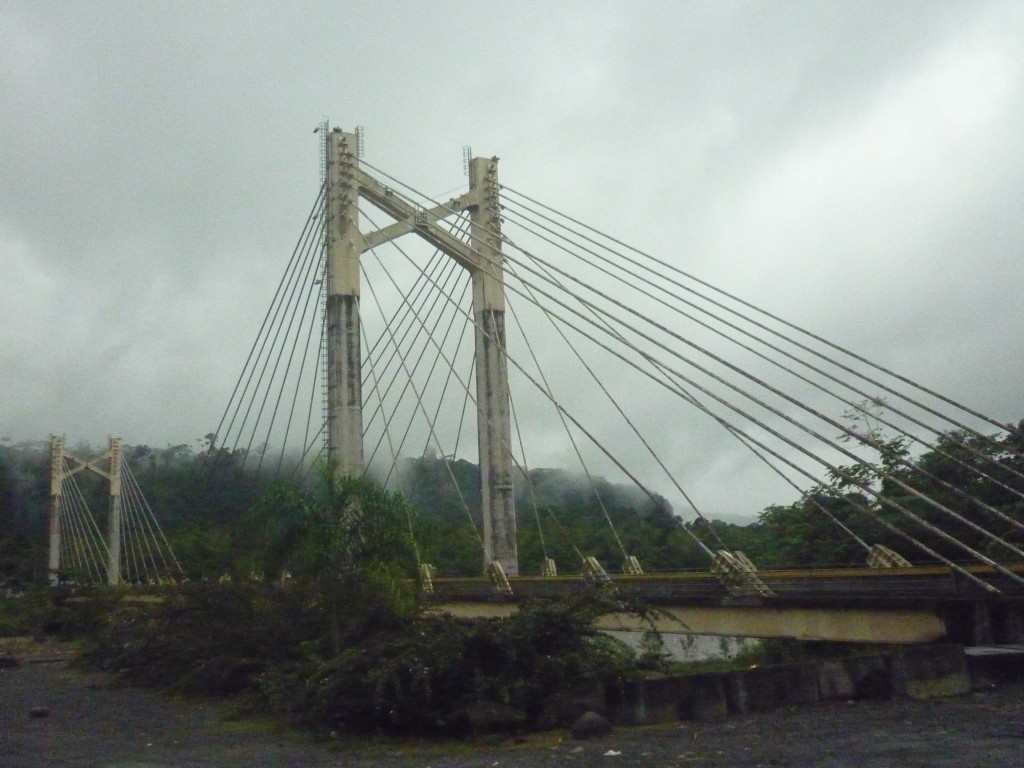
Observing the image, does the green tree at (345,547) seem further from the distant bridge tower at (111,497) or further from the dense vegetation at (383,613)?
the distant bridge tower at (111,497)

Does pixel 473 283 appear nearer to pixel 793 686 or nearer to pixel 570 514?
pixel 793 686

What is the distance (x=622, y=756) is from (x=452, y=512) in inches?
1854

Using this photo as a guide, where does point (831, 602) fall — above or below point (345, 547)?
below

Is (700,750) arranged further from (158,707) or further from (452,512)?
(452,512)

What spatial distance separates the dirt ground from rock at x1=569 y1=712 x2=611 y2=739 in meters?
0.13

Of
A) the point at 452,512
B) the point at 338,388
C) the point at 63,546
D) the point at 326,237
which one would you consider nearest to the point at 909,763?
the point at 338,388

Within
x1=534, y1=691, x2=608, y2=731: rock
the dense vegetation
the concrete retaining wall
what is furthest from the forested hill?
x1=534, y1=691, x2=608, y2=731: rock

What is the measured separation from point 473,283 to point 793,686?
54.3ft

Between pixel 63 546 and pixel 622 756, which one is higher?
pixel 63 546

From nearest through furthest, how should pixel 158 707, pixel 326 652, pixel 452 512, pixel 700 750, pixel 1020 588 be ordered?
pixel 700 750 → pixel 1020 588 → pixel 326 652 → pixel 158 707 → pixel 452 512

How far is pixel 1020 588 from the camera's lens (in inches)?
544

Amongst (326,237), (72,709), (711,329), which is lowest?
(72,709)

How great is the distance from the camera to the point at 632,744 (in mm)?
11570

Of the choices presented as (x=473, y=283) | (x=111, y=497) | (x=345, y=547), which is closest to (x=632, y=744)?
(x=345, y=547)
